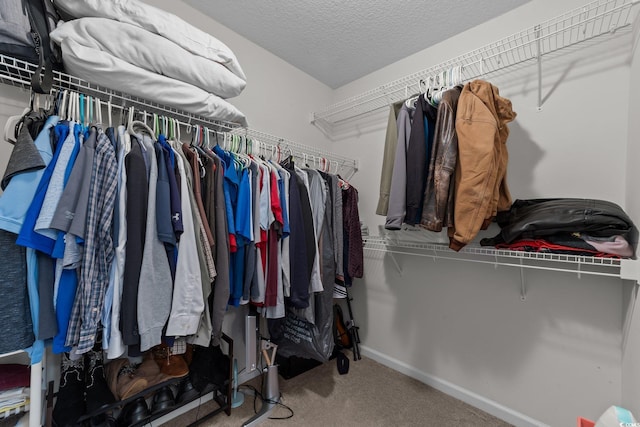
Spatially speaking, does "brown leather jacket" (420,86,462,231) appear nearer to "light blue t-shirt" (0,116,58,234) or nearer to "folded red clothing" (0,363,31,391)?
"light blue t-shirt" (0,116,58,234)

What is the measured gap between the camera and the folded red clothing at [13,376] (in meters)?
0.92

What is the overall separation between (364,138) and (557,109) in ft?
4.26

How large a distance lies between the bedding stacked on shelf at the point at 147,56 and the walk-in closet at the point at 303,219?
0.4 inches

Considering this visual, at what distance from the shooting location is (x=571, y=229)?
117 centimetres

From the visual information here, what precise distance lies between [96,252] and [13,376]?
59cm

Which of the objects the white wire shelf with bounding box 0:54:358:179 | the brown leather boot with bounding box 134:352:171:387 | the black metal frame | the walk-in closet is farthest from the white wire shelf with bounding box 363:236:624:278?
the brown leather boot with bounding box 134:352:171:387

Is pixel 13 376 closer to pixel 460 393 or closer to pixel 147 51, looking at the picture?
pixel 147 51

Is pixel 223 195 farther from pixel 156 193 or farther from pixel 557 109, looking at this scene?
pixel 557 109

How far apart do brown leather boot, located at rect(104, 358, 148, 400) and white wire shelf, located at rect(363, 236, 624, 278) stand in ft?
5.49

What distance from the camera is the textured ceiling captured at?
5.32 feet

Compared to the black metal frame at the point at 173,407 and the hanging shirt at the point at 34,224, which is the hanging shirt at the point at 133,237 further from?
the black metal frame at the point at 173,407

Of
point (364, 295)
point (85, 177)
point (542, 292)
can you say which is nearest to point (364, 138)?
point (364, 295)

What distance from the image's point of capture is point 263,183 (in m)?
1.41

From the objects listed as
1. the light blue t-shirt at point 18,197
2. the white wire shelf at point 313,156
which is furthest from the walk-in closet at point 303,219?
the white wire shelf at point 313,156
